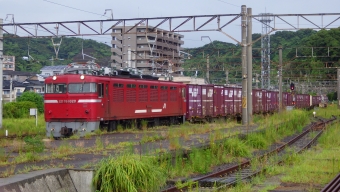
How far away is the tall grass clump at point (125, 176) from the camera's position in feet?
32.0

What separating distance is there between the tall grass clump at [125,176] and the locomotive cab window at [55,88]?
1338 cm

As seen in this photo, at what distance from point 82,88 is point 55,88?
5.11 feet

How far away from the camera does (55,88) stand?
23.5m

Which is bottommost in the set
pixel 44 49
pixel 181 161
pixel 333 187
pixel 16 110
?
pixel 333 187

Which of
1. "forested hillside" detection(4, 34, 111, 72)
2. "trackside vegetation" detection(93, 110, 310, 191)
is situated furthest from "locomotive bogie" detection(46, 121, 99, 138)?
"forested hillside" detection(4, 34, 111, 72)

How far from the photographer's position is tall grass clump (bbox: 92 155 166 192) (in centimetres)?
974

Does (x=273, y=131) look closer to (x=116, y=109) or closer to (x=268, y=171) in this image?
(x=116, y=109)

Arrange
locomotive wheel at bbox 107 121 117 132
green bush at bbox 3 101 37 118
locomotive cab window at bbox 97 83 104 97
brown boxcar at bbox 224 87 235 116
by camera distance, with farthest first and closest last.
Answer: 1. green bush at bbox 3 101 37 118
2. brown boxcar at bbox 224 87 235 116
3. locomotive wheel at bbox 107 121 117 132
4. locomotive cab window at bbox 97 83 104 97

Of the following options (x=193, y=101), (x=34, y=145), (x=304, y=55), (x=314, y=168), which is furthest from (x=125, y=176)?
(x=304, y=55)

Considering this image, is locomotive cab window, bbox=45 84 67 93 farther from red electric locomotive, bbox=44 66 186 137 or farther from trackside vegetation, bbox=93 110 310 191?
trackside vegetation, bbox=93 110 310 191

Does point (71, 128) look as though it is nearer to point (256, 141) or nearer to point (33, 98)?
point (256, 141)

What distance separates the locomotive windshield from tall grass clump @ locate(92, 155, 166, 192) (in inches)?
489

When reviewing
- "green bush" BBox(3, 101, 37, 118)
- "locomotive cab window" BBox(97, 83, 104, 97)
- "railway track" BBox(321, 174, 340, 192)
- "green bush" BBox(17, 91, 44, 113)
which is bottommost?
"railway track" BBox(321, 174, 340, 192)

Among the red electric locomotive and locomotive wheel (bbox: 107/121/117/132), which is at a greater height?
the red electric locomotive
